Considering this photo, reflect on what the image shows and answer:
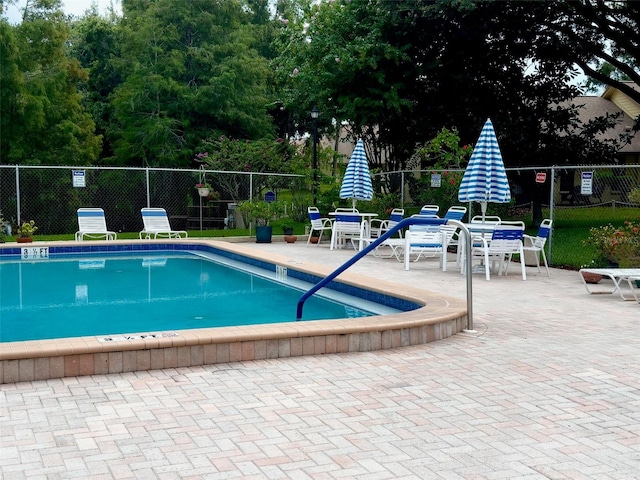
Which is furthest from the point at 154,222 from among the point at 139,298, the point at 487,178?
the point at 487,178

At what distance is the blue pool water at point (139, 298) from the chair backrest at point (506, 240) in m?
2.73

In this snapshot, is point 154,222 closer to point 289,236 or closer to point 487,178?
point 289,236

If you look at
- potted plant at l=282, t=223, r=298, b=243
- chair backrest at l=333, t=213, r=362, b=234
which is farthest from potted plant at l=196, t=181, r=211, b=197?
chair backrest at l=333, t=213, r=362, b=234

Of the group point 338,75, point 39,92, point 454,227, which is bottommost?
point 454,227

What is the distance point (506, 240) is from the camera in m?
10.2

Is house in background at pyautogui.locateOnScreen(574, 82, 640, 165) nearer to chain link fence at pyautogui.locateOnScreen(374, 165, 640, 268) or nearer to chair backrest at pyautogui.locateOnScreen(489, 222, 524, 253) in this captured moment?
chain link fence at pyautogui.locateOnScreen(374, 165, 640, 268)

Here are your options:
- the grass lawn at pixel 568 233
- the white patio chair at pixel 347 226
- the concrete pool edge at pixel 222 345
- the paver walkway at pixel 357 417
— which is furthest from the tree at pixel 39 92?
the paver walkway at pixel 357 417

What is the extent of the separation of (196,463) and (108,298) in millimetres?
6473

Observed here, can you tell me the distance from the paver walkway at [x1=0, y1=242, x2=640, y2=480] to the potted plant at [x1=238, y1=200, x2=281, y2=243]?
11209mm

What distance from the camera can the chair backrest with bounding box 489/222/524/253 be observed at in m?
10.1

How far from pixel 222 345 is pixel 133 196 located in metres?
16.4

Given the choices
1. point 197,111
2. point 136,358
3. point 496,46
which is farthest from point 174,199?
A: point 136,358

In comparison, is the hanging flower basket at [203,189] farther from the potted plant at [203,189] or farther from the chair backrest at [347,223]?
the chair backrest at [347,223]

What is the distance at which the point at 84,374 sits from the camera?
4887 mm
